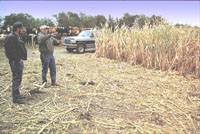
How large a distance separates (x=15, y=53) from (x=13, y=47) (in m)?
0.13

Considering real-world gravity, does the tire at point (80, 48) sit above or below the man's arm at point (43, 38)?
below

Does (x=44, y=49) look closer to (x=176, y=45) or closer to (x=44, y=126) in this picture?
(x=44, y=126)

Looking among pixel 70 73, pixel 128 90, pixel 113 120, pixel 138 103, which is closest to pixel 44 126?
pixel 113 120

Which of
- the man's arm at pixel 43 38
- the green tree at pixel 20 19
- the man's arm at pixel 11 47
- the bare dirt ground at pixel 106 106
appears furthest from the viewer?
the green tree at pixel 20 19

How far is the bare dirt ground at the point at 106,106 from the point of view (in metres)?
3.10

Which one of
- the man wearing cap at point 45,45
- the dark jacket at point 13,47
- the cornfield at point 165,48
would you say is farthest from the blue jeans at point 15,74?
the cornfield at point 165,48

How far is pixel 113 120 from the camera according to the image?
3.32 m

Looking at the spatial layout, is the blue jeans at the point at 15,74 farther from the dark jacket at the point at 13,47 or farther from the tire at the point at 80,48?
the tire at the point at 80,48

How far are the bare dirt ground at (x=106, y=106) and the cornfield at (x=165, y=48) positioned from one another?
0.68 meters

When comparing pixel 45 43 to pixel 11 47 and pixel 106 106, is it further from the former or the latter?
pixel 106 106

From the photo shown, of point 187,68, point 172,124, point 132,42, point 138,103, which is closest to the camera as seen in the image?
point 172,124

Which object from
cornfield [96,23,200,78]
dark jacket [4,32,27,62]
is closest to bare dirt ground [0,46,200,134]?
cornfield [96,23,200,78]

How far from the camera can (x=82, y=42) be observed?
13.9m

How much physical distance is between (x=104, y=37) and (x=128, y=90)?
17.3ft
